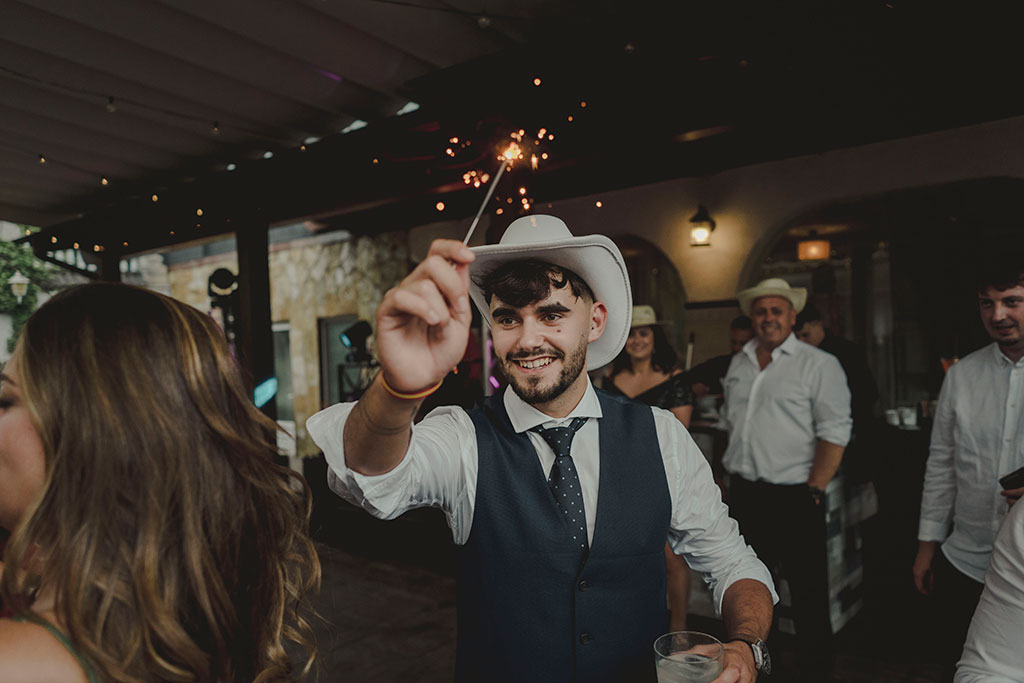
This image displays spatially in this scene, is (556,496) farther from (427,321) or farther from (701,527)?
(427,321)

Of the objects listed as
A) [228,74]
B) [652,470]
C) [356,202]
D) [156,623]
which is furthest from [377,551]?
[156,623]

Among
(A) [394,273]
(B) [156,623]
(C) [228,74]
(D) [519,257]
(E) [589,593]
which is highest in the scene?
(C) [228,74]

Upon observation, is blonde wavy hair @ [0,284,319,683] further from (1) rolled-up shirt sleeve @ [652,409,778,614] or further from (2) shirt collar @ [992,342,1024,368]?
(2) shirt collar @ [992,342,1024,368]

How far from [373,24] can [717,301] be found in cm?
412

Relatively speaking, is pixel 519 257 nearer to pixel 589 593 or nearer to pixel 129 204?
pixel 589 593

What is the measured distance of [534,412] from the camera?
150cm

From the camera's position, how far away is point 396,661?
327cm

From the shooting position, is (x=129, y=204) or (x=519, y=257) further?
(x=129, y=204)

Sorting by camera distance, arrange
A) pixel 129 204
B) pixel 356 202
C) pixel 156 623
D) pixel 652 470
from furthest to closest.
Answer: pixel 129 204
pixel 356 202
pixel 652 470
pixel 156 623

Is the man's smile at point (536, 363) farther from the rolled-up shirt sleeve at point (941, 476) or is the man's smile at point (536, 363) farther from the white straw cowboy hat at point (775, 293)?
the white straw cowboy hat at point (775, 293)

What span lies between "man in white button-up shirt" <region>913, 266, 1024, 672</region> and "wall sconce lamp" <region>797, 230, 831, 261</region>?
3.96 meters

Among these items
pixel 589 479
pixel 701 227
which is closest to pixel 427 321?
pixel 589 479

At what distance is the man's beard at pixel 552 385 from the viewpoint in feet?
4.80

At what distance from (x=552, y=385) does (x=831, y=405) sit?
2254 mm
